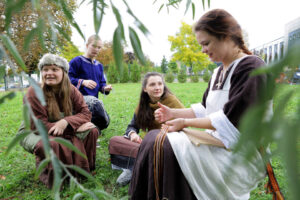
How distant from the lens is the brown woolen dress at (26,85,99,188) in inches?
92.7

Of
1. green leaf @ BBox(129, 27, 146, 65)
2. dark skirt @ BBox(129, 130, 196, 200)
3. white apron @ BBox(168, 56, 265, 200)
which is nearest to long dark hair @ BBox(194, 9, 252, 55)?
white apron @ BBox(168, 56, 265, 200)

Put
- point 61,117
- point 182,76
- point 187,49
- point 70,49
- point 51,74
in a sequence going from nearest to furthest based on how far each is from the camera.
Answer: point 70,49
point 51,74
point 61,117
point 182,76
point 187,49

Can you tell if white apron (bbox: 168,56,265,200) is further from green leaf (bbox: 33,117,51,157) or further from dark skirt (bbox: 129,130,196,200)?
green leaf (bbox: 33,117,51,157)

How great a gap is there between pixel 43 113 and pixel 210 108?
1.78 metres

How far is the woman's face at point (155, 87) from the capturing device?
105 inches

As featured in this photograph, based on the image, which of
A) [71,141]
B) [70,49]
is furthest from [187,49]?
[70,49]

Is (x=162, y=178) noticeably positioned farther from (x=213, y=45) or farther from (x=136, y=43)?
(x=136, y=43)

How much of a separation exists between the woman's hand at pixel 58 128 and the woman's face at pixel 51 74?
448 mm

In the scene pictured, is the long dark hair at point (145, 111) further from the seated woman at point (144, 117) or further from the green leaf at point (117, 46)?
the green leaf at point (117, 46)

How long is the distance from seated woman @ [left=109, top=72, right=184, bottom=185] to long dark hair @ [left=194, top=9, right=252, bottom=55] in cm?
123

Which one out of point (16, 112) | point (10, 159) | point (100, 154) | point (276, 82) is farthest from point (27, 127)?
point (16, 112)

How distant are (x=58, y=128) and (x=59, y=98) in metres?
0.42

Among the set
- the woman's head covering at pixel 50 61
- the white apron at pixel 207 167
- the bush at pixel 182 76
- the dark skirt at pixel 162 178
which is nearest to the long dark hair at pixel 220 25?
the white apron at pixel 207 167

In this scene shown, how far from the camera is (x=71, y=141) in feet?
8.35
